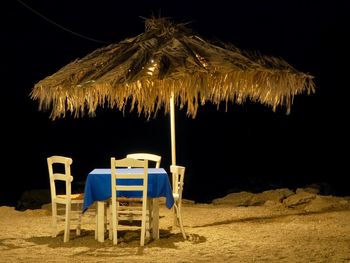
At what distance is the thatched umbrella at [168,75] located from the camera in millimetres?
6398

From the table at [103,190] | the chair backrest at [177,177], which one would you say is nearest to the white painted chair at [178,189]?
the chair backrest at [177,177]

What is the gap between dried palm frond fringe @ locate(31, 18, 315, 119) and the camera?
6395 mm

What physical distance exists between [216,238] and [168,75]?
71.7 inches

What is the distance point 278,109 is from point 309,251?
1954 centimetres

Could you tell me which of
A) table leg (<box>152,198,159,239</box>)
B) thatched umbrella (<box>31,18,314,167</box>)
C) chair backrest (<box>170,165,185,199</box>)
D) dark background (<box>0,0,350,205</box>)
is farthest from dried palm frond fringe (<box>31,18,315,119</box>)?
dark background (<box>0,0,350,205</box>)

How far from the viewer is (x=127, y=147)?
25.6 metres

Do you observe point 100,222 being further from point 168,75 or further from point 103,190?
point 168,75

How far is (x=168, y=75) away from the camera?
20.5 ft

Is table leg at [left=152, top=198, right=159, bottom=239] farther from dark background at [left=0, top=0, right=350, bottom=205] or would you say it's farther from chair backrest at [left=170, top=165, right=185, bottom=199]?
dark background at [left=0, top=0, right=350, bottom=205]

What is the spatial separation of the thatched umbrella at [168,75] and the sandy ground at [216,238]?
1.40 meters

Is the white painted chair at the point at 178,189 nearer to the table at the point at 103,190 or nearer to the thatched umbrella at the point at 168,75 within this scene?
the table at the point at 103,190

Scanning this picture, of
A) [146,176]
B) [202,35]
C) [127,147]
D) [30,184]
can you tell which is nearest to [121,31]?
[127,147]

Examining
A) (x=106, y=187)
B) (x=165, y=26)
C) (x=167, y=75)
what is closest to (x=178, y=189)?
(x=106, y=187)

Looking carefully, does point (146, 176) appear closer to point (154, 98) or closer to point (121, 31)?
point (154, 98)
